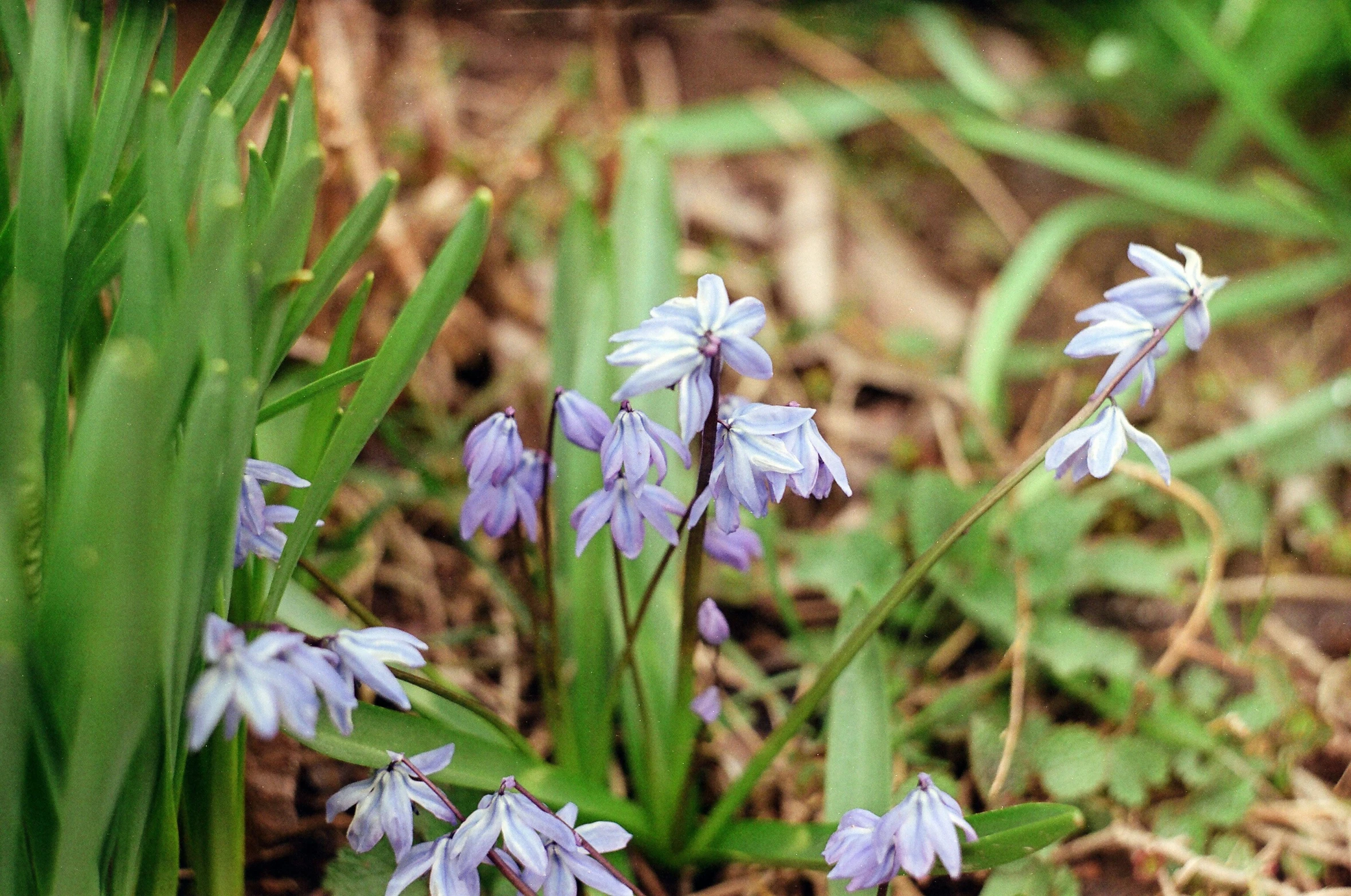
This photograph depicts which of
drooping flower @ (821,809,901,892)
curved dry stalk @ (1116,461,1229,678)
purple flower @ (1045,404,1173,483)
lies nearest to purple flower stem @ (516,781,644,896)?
drooping flower @ (821,809,901,892)

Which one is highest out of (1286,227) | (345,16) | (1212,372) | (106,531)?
(345,16)

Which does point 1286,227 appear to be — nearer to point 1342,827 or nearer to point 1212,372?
point 1212,372

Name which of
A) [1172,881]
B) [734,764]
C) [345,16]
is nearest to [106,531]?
[734,764]

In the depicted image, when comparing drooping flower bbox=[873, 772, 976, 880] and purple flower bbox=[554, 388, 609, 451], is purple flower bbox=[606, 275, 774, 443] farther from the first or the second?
drooping flower bbox=[873, 772, 976, 880]

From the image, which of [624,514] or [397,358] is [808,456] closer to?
[624,514]

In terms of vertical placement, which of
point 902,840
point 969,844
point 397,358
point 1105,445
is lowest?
point 969,844

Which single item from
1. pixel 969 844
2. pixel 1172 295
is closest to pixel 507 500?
pixel 969 844
